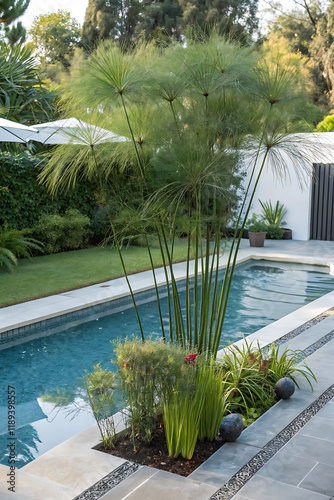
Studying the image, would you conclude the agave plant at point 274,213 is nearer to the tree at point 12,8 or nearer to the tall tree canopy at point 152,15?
the tree at point 12,8

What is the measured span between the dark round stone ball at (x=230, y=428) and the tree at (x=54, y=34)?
3251cm

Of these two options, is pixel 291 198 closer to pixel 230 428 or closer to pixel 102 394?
pixel 230 428

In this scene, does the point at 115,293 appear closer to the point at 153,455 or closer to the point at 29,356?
the point at 29,356

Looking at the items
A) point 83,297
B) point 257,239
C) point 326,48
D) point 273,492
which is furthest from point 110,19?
point 273,492

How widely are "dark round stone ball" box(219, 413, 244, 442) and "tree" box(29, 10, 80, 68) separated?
32.5 meters

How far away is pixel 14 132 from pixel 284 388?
18.5 ft

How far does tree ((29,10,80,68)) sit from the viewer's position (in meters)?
34.4

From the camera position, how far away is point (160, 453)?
11.2 ft

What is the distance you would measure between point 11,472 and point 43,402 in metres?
1.87

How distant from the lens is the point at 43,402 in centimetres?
499

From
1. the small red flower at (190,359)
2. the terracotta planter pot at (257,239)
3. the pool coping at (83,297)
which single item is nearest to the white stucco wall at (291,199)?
the terracotta planter pot at (257,239)

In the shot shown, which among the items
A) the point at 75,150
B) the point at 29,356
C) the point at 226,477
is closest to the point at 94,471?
the point at 226,477

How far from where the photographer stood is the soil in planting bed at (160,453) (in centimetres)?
326

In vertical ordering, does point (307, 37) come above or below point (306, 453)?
above
